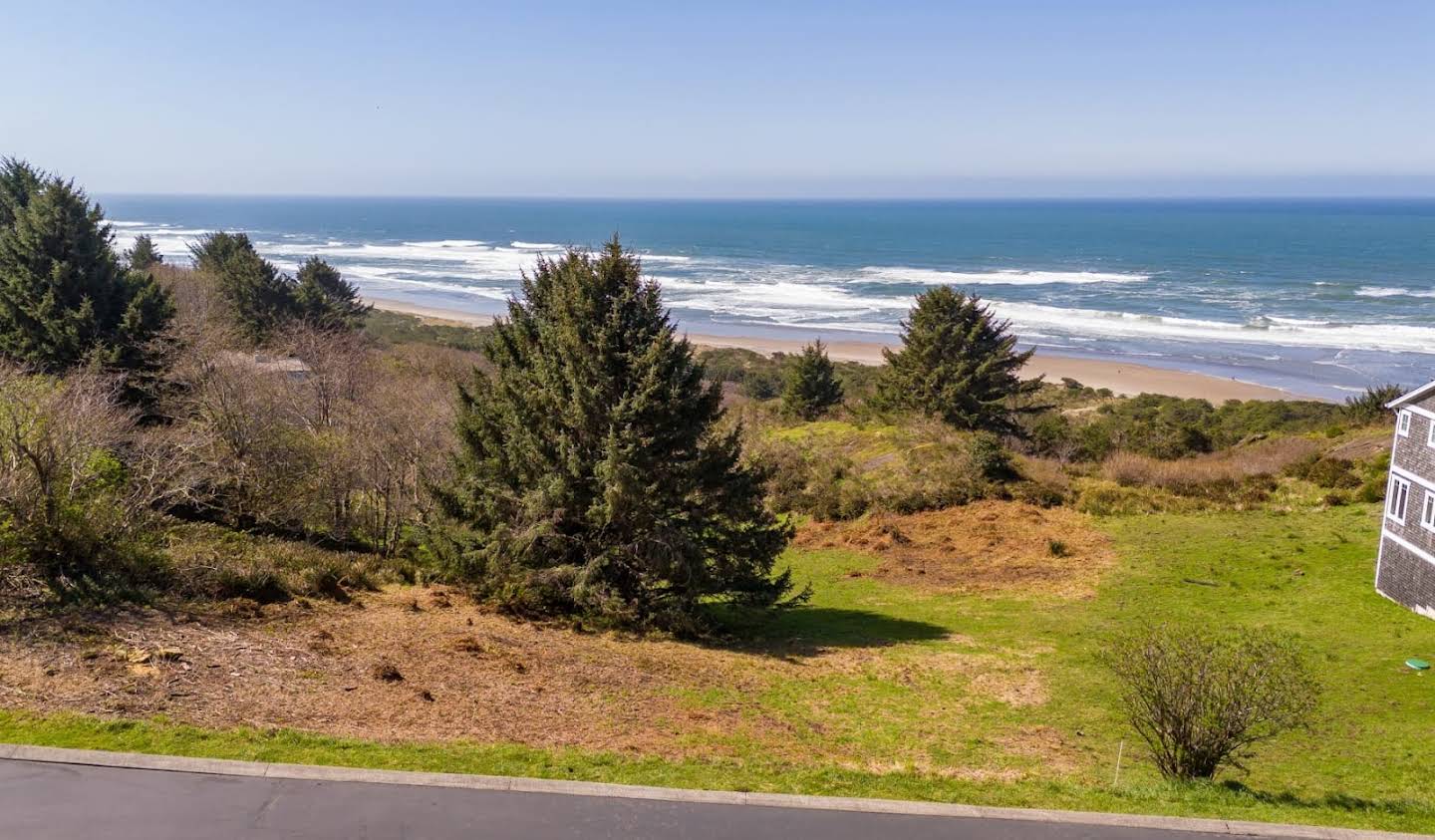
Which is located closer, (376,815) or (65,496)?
(376,815)

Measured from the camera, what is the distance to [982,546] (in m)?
25.8

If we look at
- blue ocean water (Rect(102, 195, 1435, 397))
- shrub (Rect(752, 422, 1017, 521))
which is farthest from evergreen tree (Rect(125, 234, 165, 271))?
shrub (Rect(752, 422, 1017, 521))

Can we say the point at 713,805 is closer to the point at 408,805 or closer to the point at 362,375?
the point at 408,805

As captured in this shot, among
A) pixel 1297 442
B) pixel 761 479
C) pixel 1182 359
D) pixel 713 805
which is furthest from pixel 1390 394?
pixel 713 805

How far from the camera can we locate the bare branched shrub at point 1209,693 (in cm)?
1012

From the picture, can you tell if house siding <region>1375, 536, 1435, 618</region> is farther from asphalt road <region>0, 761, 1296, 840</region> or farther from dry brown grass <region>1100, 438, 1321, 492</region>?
asphalt road <region>0, 761, 1296, 840</region>

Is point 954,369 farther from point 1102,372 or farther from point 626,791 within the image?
point 626,791

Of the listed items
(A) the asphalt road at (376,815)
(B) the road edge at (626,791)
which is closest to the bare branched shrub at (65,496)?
(B) the road edge at (626,791)

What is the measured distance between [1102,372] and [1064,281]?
4283 centimetres

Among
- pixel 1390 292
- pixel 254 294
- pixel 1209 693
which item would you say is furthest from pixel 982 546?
pixel 1390 292

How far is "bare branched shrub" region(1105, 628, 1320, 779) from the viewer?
10.1m

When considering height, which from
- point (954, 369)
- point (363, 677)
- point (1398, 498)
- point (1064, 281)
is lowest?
point (363, 677)

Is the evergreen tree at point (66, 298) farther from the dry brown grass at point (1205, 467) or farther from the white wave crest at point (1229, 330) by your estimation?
the white wave crest at point (1229, 330)

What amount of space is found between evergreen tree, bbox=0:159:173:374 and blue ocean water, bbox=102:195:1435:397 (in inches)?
438
